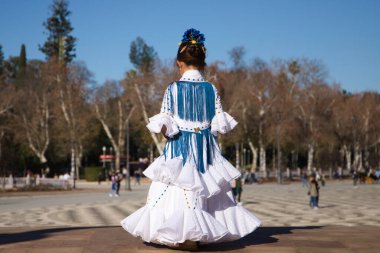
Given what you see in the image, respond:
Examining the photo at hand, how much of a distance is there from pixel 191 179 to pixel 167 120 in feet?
2.57

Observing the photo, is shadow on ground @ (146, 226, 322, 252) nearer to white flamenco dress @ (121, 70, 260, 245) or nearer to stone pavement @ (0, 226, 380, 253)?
stone pavement @ (0, 226, 380, 253)

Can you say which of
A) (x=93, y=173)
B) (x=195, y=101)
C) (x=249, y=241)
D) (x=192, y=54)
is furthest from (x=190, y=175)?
(x=93, y=173)

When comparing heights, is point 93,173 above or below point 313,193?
above

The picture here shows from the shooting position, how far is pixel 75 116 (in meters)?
65.8

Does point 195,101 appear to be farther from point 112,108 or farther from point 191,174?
point 112,108

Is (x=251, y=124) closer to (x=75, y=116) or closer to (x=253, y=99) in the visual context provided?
(x=253, y=99)

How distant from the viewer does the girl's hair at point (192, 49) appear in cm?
806

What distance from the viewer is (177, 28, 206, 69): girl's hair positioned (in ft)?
26.5

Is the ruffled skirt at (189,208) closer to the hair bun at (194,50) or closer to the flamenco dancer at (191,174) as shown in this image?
the flamenco dancer at (191,174)

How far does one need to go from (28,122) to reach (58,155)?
20.9ft

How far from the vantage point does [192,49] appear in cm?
806

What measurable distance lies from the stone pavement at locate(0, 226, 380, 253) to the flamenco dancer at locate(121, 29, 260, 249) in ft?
0.95

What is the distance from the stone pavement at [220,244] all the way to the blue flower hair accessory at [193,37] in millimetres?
2482

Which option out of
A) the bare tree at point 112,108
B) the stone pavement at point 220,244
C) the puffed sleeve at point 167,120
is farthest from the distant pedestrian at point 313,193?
the bare tree at point 112,108
